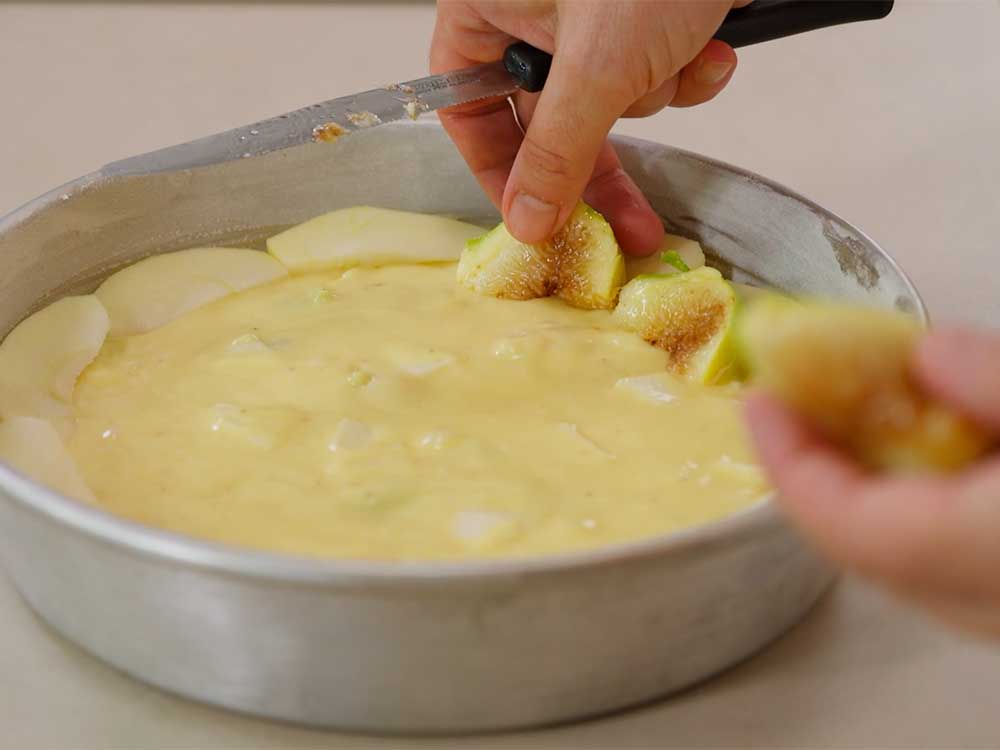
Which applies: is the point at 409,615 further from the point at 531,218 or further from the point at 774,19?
the point at 774,19

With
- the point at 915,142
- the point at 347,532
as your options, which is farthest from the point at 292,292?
the point at 915,142

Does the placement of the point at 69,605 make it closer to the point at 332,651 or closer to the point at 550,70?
the point at 332,651

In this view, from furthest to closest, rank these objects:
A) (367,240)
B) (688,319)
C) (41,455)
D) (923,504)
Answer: (367,240)
(688,319)
(41,455)
(923,504)

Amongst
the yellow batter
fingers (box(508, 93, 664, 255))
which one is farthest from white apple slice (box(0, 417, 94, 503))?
fingers (box(508, 93, 664, 255))

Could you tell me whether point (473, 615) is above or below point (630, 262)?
above

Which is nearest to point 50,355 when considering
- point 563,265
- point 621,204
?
point 563,265

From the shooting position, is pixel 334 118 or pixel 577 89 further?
pixel 334 118

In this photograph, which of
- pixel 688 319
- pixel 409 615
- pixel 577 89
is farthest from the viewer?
pixel 688 319
